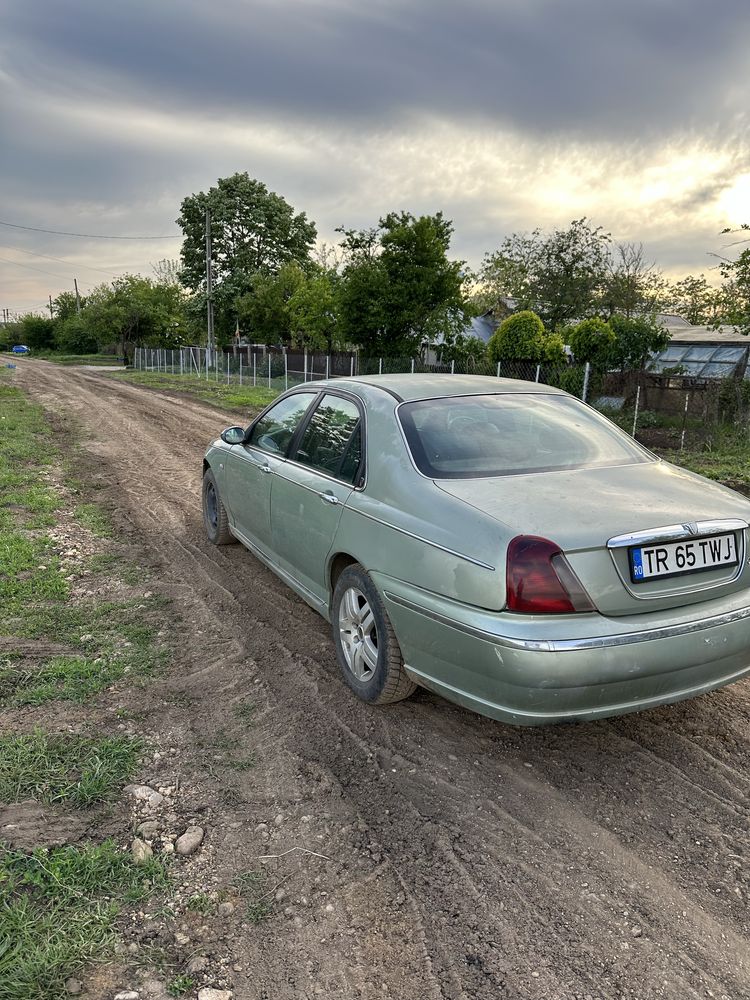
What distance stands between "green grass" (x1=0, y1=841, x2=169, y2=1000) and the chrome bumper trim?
1.34 meters

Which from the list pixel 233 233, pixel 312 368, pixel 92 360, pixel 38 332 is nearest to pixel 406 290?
pixel 312 368

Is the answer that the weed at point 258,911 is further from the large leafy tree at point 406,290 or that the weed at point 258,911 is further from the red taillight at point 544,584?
the large leafy tree at point 406,290

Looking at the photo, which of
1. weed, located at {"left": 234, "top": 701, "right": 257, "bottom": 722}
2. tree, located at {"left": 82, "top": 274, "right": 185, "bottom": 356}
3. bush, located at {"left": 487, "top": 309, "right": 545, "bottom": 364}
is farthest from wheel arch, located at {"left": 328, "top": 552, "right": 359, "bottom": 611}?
tree, located at {"left": 82, "top": 274, "right": 185, "bottom": 356}

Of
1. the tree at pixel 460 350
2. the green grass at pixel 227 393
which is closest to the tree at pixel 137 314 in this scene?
the green grass at pixel 227 393

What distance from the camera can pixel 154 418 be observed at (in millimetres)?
15789

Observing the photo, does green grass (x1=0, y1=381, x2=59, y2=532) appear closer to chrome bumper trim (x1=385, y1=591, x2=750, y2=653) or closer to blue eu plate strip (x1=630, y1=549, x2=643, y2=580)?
chrome bumper trim (x1=385, y1=591, x2=750, y2=653)

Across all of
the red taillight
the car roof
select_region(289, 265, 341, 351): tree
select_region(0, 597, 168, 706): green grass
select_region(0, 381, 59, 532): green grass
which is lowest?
select_region(0, 597, 168, 706): green grass

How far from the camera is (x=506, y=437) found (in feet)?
11.4

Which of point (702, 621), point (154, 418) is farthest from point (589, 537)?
point (154, 418)

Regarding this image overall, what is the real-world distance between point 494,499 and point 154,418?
1426 cm

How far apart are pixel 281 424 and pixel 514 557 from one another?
253 cm

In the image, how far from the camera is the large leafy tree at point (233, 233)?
47.7m

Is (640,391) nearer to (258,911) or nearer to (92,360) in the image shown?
(258,911)

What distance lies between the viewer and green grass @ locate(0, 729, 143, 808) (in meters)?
2.65
